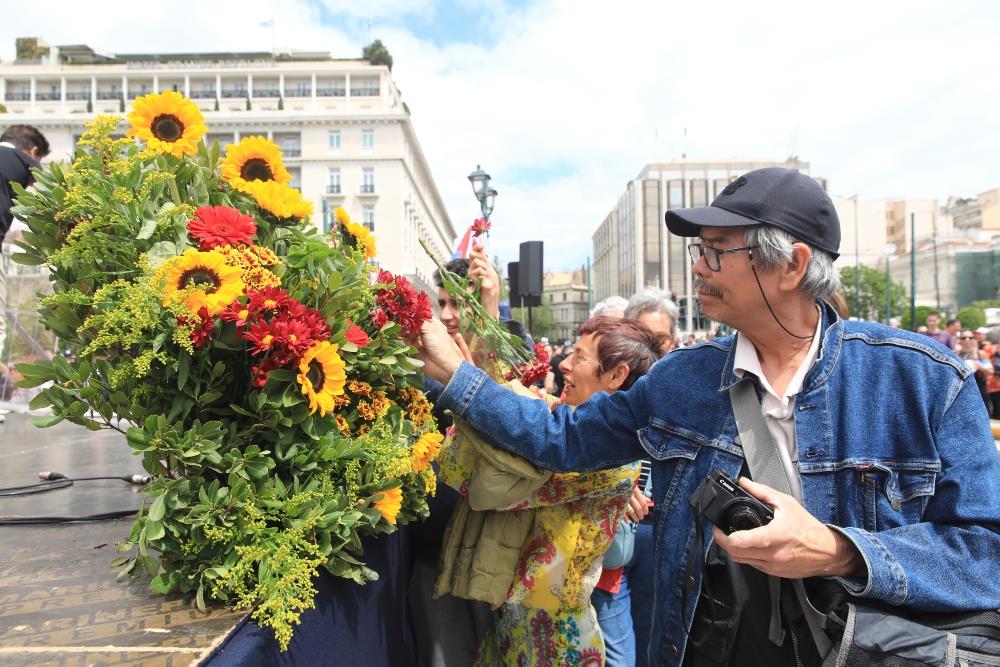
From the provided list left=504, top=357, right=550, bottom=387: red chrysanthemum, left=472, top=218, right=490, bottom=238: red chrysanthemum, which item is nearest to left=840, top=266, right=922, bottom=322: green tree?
left=472, top=218, right=490, bottom=238: red chrysanthemum

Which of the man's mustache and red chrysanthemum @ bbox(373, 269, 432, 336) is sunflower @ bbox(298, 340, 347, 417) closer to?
red chrysanthemum @ bbox(373, 269, 432, 336)

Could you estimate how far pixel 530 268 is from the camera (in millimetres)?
8680

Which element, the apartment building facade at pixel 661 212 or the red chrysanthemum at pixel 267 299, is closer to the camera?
the red chrysanthemum at pixel 267 299

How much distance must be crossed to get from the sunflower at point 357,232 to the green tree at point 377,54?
77.6 metres

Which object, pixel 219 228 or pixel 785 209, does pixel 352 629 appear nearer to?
pixel 219 228

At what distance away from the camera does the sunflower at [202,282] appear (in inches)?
59.2

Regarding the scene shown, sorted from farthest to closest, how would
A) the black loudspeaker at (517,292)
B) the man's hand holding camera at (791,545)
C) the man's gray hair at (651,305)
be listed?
1. the black loudspeaker at (517,292)
2. the man's gray hair at (651,305)
3. the man's hand holding camera at (791,545)

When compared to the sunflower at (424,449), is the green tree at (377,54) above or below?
above

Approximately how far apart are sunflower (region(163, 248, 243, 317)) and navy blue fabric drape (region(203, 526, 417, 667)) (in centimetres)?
71

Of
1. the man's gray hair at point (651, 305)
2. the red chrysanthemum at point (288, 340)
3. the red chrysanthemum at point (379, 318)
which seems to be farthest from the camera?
the man's gray hair at point (651, 305)

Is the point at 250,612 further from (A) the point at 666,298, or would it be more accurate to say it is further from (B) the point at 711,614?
(A) the point at 666,298

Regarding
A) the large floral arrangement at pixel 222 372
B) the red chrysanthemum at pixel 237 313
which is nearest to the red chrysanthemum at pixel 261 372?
the large floral arrangement at pixel 222 372

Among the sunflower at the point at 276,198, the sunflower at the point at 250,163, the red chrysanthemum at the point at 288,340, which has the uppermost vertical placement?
the sunflower at the point at 250,163

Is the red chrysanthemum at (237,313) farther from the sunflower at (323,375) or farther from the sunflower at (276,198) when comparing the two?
the sunflower at (276,198)
